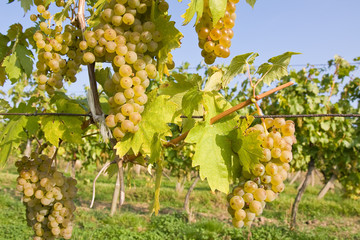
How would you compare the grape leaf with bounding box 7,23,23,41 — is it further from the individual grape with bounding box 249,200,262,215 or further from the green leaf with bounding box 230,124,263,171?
the individual grape with bounding box 249,200,262,215

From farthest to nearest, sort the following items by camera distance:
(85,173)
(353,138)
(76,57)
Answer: (85,173), (353,138), (76,57)

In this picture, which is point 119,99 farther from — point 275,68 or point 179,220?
point 179,220

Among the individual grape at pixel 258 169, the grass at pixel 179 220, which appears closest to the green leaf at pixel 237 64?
the individual grape at pixel 258 169

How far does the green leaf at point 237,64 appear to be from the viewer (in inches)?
39.1

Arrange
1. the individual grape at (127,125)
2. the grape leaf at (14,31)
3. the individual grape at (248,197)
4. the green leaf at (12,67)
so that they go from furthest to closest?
the grape leaf at (14,31), the green leaf at (12,67), the individual grape at (248,197), the individual grape at (127,125)

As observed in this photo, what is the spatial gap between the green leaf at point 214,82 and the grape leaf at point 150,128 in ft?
0.56

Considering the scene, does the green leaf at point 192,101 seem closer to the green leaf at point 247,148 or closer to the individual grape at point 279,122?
the green leaf at point 247,148

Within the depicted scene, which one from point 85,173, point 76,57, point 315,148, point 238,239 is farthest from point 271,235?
point 85,173

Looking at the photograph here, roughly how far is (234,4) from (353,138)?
25.4 feet

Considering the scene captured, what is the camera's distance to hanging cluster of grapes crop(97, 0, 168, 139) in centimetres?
96

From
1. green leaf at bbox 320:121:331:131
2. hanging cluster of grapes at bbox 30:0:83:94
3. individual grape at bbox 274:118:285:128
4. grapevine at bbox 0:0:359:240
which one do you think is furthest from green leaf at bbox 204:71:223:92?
green leaf at bbox 320:121:331:131

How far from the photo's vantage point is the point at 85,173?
66.0 feet

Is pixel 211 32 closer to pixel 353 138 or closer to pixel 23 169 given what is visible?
pixel 23 169

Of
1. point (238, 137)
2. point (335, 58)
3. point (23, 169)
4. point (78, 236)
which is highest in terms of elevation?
point (335, 58)
